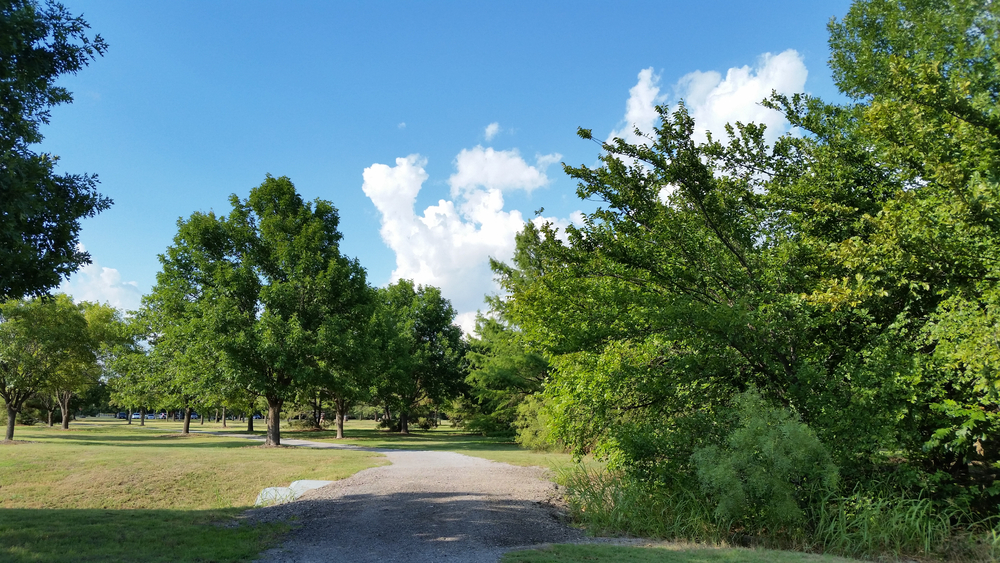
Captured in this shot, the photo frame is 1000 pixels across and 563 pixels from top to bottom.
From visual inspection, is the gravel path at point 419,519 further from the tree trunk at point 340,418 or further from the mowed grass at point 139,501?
the tree trunk at point 340,418

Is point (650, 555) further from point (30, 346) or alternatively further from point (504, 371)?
point (30, 346)

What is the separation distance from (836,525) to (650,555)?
11.7 feet

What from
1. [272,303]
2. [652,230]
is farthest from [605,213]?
[272,303]

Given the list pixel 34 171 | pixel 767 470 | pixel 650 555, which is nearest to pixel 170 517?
pixel 34 171

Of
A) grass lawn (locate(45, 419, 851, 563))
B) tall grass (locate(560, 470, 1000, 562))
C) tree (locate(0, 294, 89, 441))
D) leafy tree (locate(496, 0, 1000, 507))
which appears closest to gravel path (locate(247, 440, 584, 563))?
grass lawn (locate(45, 419, 851, 563))

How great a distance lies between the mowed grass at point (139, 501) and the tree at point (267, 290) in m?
4.91

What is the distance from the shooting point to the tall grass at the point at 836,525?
7.98 m

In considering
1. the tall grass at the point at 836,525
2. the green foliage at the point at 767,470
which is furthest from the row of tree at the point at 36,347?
the green foliage at the point at 767,470

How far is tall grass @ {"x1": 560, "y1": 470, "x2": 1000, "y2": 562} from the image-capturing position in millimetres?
7977

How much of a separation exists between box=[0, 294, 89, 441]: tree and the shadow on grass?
23542mm

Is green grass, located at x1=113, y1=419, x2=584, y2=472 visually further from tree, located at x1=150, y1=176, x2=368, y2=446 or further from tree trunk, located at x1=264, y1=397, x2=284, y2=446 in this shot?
tree, located at x1=150, y1=176, x2=368, y2=446

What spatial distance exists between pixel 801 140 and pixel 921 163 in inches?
109

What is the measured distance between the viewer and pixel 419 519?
9.16 meters

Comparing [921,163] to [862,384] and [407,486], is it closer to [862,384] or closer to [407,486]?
[862,384]
